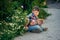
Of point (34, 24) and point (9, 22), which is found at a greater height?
point (9, 22)

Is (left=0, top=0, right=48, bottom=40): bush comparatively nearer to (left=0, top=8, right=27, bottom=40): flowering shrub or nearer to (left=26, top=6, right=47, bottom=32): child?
(left=0, top=8, right=27, bottom=40): flowering shrub

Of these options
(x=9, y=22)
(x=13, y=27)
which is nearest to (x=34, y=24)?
(x=13, y=27)

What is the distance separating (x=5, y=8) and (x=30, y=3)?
153 inches

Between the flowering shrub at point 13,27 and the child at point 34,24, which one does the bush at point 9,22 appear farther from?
the child at point 34,24

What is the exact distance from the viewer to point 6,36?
6395mm

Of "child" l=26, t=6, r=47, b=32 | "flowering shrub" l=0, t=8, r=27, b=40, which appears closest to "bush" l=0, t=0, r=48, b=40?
"flowering shrub" l=0, t=8, r=27, b=40

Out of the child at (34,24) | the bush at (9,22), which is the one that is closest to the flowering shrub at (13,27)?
the bush at (9,22)

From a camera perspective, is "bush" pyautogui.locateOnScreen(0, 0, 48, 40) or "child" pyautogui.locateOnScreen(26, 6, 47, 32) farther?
"child" pyautogui.locateOnScreen(26, 6, 47, 32)

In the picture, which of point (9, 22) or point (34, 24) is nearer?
point (9, 22)

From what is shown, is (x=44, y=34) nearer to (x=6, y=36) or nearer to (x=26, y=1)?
(x=6, y=36)

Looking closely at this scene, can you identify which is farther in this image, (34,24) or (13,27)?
(34,24)

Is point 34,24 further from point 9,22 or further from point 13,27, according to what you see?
point 9,22

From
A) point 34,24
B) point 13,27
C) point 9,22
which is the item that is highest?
point 9,22

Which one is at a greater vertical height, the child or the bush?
the bush
